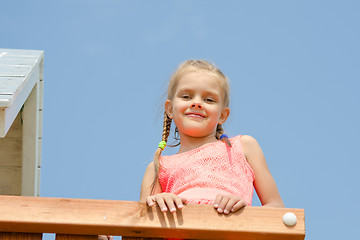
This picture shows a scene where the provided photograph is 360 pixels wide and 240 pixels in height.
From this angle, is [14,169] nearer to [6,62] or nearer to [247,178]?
[6,62]

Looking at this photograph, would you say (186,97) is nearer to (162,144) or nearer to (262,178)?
(162,144)

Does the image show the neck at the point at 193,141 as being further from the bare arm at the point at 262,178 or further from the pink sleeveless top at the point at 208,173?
the bare arm at the point at 262,178

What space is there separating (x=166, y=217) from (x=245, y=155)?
1.01 metres

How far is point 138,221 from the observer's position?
202 cm

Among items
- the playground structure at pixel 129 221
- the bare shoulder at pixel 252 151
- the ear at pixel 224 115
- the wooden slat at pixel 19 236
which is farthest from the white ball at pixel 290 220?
the ear at pixel 224 115

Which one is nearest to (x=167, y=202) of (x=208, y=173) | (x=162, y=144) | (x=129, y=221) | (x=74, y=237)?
(x=129, y=221)

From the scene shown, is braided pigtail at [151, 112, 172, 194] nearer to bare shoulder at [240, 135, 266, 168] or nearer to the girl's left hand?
bare shoulder at [240, 135, 266, 168]

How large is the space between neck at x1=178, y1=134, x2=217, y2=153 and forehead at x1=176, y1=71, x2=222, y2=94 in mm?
243

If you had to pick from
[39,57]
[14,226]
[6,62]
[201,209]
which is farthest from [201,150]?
[39,57]

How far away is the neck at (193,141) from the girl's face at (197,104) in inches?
0.8

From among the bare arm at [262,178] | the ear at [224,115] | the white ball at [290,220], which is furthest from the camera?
the ear at [224,115]

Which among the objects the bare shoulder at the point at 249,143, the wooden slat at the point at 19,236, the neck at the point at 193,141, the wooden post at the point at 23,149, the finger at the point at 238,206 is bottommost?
the wooden slat at the point at 19,236

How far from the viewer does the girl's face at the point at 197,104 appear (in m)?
3.04

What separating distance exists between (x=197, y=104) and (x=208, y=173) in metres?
0.40
